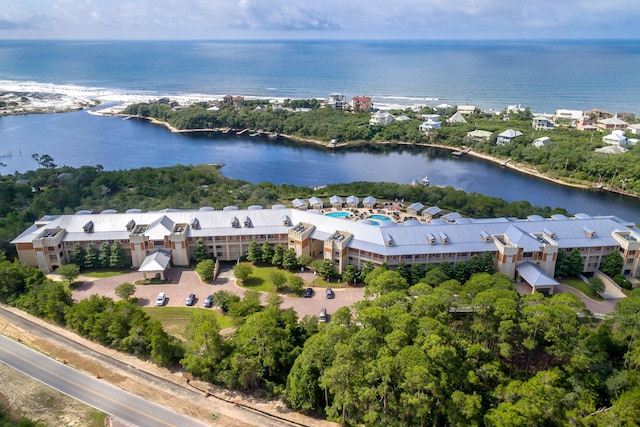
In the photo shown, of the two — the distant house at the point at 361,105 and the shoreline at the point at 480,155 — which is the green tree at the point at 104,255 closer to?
the shoreline at the point at 480,155

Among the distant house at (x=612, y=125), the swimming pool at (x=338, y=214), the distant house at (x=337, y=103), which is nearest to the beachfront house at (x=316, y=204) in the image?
the swimming pool at (x=338, y=214)

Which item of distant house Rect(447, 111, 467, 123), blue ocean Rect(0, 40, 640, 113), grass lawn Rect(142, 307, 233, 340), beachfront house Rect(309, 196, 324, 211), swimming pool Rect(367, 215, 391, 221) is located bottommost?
grass lawn Rect(142, 307, 233, 340)

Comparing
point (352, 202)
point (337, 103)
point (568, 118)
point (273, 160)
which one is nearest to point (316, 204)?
point (352, 202)

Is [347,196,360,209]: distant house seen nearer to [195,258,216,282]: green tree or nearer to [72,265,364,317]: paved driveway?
[72,265,364,317]: paved driveway

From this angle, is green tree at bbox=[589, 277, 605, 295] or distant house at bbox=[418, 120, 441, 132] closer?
green tree at bbox=[589, 277, 605, 295]

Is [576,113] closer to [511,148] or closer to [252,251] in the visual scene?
[511,148]

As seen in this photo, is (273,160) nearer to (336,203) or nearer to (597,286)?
(336,203)

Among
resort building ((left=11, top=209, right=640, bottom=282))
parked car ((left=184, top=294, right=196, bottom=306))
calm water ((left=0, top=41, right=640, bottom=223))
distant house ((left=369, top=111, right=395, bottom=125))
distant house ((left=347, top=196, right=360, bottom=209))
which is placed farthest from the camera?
distant house ((left=369, top=111, right=395, bottom=125))

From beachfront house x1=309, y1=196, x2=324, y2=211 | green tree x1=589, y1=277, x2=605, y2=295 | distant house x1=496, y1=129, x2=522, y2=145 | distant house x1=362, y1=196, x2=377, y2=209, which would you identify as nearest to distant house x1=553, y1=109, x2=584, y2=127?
distant house x1=496, y1=129, x2=522, y2=145
